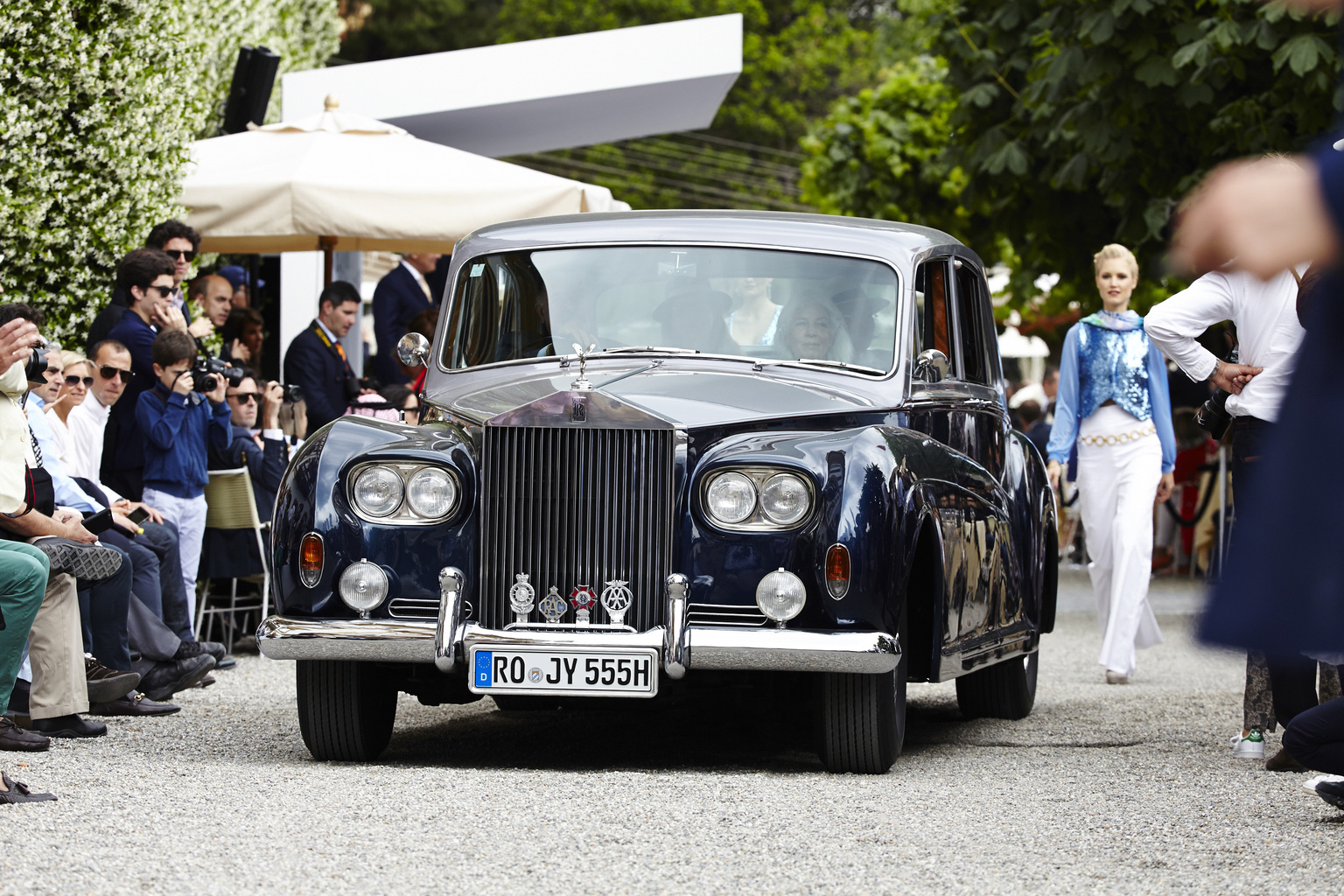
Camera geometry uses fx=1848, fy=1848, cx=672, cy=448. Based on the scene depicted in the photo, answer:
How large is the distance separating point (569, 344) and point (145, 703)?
7.88 ft

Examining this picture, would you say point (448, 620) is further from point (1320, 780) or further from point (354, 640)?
point (1320, 780)

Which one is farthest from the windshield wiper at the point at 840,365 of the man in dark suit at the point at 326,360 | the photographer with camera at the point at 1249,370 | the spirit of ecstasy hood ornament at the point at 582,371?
the man in dark suit at the point at 326,360

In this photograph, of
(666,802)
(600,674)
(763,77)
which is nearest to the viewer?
(666,802)

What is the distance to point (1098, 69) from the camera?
1311 cm

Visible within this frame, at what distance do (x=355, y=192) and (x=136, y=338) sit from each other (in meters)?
2.29

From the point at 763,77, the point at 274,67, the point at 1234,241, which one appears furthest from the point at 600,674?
the point at 763,77

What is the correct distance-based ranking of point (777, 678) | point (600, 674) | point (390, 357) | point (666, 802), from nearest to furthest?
point (666, 802)
point (600, 674)
point (777, 678)
point (390, 357)

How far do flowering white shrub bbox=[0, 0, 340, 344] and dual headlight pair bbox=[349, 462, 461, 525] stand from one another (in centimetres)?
446

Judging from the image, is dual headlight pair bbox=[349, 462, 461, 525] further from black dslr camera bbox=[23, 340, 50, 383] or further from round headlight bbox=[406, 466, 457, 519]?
black dslr camera bbox=[23, 340, 50, 383]

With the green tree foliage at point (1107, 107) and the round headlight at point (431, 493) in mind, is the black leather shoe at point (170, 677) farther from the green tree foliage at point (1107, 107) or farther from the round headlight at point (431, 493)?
the green tree foliage at point (1107, 107)

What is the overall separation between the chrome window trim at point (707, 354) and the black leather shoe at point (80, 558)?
1.49 m

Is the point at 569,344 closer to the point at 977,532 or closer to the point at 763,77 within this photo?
the point at 977,532

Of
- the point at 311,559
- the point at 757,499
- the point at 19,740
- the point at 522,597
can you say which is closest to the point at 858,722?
the point at 757,499

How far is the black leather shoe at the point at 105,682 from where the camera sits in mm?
7426
